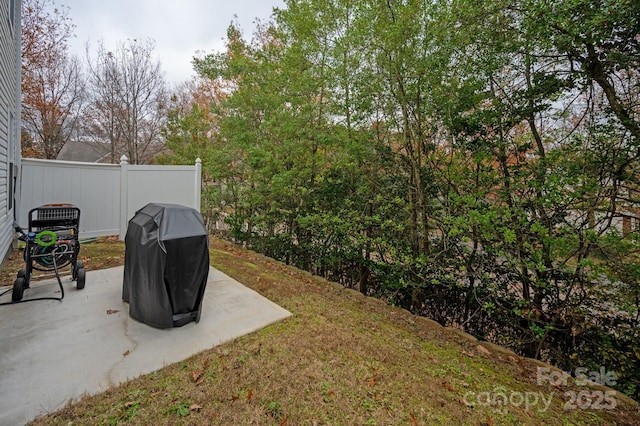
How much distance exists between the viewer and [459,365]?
2.82 metres

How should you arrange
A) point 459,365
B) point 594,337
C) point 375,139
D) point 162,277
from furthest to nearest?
point 375,139
point 594,337
point 459,365
point 162,277

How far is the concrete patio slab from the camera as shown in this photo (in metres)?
1.83

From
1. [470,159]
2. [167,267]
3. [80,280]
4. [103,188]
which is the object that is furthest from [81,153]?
[470,159]

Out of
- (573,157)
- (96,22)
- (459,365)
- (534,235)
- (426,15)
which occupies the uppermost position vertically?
(96,22)

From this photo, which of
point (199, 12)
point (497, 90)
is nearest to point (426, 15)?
point (497, 90)

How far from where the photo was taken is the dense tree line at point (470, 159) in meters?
3.05

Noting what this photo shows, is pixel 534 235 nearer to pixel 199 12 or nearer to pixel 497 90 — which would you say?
pixel 497 90

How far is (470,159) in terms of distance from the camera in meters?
4.20

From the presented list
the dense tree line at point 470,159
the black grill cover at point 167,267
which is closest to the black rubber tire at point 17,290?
the black grill cover at point 167,267

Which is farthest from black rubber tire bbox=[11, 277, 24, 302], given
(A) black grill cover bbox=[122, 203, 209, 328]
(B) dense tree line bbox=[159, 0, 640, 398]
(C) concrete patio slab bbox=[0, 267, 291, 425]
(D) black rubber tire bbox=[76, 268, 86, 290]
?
(B) dense tree line bbox=[159, 0, 640, 398]

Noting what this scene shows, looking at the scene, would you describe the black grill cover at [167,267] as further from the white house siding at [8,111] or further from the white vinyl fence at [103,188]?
the white vinyl fence at [103,188]

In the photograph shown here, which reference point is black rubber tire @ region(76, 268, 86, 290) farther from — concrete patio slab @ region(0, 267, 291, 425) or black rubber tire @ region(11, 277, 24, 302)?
black rubber tire @ region(11, 277, 24, 302)

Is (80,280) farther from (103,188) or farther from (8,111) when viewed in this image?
(8,111)

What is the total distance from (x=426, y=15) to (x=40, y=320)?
18.7 feet
